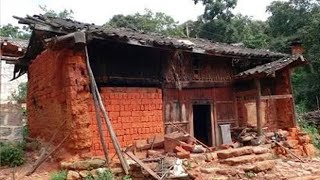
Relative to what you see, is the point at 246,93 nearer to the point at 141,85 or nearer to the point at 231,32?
the point at 141,85

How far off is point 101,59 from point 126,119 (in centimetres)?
172

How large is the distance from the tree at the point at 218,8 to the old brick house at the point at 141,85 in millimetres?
14349

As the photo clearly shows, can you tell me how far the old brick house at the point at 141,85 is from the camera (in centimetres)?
845

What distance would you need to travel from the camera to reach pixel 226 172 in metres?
8.16

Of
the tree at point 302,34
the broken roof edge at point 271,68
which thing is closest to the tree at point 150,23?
the tree at point 302,34

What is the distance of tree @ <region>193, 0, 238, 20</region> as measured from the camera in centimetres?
2642

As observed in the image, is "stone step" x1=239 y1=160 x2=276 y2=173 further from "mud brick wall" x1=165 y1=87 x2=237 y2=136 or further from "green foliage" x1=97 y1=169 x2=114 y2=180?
"green foliage" x1=97 y1=169 x2=114 y2=180

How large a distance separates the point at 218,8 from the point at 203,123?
15.4 metres

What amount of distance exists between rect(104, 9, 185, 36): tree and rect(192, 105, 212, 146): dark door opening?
15.8m

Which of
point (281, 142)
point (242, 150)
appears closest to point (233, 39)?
point (281, 142)

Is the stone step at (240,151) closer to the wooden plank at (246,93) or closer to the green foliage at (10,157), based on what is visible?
the wooden plank at (246,93)

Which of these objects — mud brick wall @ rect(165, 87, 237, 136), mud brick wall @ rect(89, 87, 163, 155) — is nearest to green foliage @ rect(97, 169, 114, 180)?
mud brick wall @ rect(89, 87, 163, 155)

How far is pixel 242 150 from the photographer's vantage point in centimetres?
955

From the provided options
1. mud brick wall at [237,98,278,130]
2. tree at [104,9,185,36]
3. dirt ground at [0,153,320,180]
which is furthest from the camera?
tree at [104,9,185,36]
